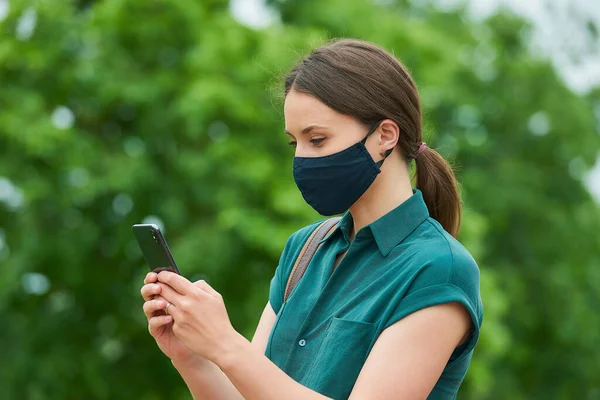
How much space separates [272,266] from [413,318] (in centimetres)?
936

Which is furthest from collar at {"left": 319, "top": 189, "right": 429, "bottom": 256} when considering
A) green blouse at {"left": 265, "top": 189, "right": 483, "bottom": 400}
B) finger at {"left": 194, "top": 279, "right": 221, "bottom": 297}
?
finger at {"left": 194, "top": 279, "right": 221, "bottom": 297}

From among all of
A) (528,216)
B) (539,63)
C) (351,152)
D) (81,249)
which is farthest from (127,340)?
(351,152)

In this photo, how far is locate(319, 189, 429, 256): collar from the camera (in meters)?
2.50

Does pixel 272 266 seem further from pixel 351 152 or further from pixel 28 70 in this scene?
pixel 351 152

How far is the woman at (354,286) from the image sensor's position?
2.30 meters

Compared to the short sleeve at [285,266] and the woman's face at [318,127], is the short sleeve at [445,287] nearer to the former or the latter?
the woman's face at [318,127]

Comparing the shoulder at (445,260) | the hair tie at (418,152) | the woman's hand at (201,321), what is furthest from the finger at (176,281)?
the hair tie at (418,152)

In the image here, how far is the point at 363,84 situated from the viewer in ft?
8.16

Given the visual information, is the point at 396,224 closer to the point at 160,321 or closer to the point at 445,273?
the point at 445,273

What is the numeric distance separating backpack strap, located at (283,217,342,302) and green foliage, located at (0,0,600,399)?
7363mm

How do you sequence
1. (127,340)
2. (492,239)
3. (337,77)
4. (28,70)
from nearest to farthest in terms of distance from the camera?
(337,77), (28,70), (127,340), (492,239)

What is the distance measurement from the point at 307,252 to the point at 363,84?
52 centimetres

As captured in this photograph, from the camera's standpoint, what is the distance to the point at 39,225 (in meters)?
12.8

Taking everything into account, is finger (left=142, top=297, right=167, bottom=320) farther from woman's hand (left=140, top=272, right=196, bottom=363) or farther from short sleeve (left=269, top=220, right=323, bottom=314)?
short sleeve (left=269, top=220, right=323, bottom=314)
